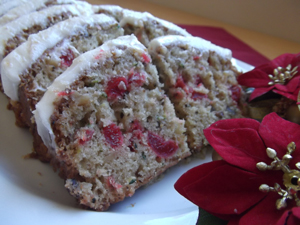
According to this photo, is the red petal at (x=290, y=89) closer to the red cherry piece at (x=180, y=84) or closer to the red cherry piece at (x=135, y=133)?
the red cherry piece at (x=180, y=84)

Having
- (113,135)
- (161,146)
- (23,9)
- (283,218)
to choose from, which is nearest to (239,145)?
(283,218)

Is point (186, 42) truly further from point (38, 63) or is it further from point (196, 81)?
Answer: point (38, 63)

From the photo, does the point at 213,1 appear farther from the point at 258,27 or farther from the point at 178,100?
the point at 178,100

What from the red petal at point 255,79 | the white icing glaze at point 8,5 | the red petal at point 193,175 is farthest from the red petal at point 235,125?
the white icing glaze at point 8,5

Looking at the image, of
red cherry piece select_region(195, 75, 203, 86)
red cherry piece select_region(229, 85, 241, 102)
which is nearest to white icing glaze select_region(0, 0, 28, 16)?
red cherry piece select_region(195, 75, 203, 86)

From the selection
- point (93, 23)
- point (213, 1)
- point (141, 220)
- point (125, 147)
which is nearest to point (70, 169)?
point (125, 147)
